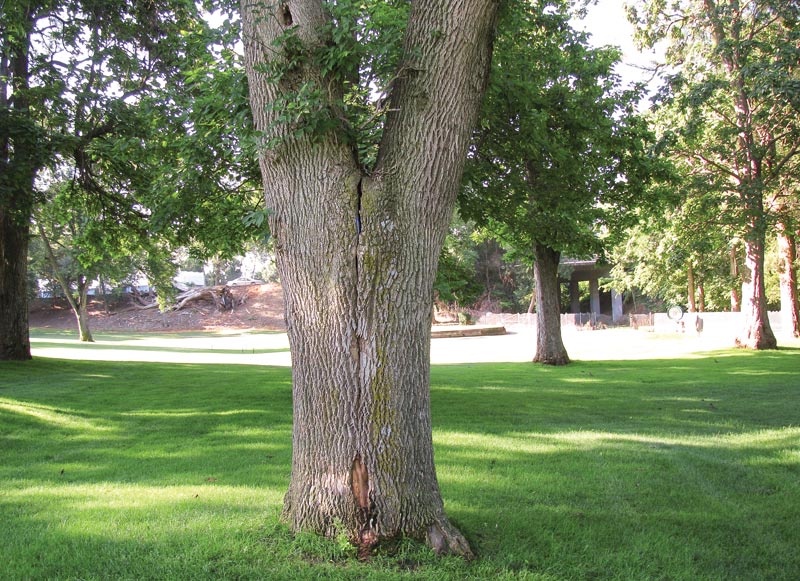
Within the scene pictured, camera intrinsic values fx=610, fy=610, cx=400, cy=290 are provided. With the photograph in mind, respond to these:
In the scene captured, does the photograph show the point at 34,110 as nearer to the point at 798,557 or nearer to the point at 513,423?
the point at 513,423

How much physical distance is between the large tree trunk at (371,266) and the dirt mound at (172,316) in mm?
52205

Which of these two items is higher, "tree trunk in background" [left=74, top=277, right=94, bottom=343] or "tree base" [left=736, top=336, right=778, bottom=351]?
"tree trunk in background" [left=74, top=277, right=94, bottom=343]

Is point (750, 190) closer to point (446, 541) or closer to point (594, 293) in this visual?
point (446, 541)

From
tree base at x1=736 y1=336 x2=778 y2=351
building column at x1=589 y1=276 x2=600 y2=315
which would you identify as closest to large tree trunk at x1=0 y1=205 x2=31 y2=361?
tree base at x1=736 y1=336 x2=778 y2=351

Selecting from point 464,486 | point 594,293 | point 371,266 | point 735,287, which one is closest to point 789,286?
point 735,287

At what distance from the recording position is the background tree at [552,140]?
965cm

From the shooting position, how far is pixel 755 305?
75.6ft

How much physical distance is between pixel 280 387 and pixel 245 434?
5062mm

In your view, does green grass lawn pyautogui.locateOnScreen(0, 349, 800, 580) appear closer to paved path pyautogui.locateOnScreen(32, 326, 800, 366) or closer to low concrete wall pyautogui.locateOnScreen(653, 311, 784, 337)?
paved path pyautogui.locateOnScreen(32, 326, 800, 366)

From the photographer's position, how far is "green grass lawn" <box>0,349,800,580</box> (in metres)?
4.07

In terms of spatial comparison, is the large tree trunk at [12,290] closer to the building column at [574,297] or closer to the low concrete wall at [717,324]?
the low concrete wall at [717,324]

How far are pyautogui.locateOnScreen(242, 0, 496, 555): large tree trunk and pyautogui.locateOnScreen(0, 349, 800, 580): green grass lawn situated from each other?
0.39m

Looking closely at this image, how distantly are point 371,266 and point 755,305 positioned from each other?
23317 mm

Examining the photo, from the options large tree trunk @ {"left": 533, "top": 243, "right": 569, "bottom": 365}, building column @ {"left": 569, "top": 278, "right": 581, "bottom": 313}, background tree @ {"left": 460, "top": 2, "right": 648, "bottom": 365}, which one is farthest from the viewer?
building column @ {"left": 569, "top": 278, "right": 581, "bottom": 313}
